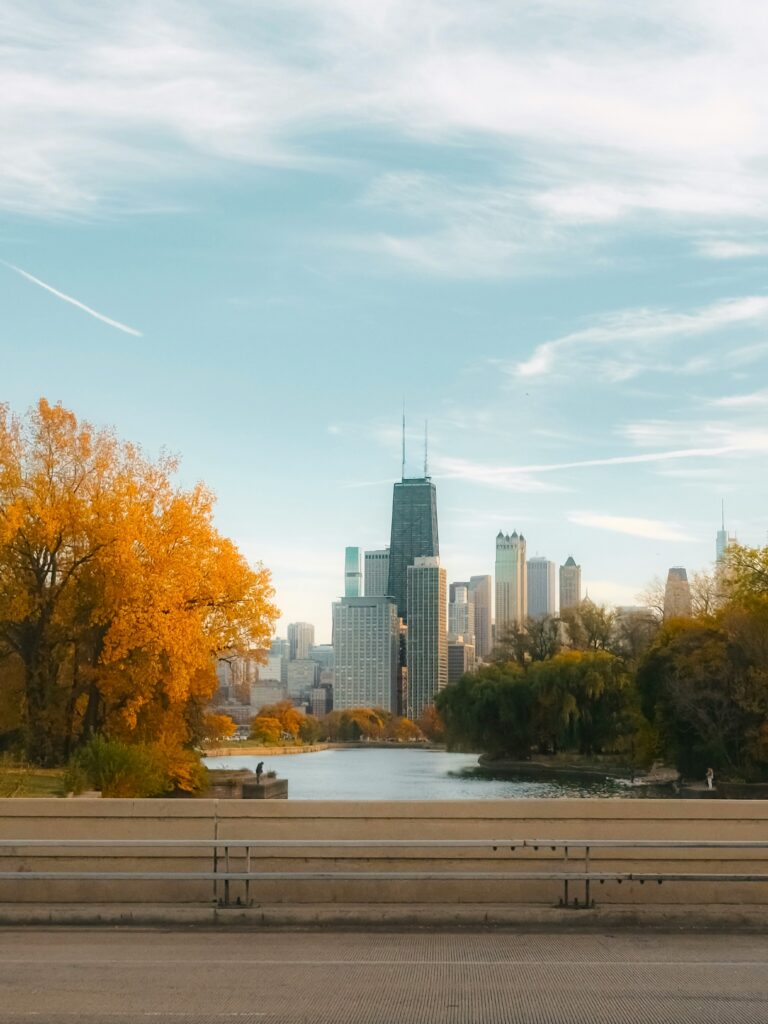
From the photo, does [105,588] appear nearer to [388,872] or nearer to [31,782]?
[31,782]

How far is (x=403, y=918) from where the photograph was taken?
44.4 ft

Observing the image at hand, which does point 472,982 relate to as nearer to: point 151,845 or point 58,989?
point 58,989

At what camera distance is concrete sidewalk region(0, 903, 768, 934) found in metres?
13.5

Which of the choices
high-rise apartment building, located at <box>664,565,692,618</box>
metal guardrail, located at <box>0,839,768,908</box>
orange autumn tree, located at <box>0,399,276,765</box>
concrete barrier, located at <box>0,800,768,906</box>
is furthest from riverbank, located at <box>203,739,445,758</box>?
metal guardrail, located at <box>0,839,768,908</box>

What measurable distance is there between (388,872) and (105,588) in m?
32.6

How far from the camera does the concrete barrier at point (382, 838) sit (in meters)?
14.2

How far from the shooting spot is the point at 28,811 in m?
15.0

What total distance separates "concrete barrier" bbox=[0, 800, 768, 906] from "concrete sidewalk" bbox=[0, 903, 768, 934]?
467 mm

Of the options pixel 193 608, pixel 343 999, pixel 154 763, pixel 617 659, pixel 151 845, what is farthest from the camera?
pixel 617 659

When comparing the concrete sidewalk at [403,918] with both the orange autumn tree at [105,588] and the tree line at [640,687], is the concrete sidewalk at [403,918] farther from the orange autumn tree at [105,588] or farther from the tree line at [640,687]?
the tree line at [640,687]

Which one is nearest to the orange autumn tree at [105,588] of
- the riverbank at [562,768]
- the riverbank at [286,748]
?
the riverbank at [562,768]

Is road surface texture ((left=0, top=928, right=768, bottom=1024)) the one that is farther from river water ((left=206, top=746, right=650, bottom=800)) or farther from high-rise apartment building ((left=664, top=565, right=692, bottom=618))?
high-rise apartment building ((left=664, top=565, right=692, bottom=618))

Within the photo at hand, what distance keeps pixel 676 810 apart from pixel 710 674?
171ft

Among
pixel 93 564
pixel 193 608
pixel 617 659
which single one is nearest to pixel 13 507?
pixel 93 564
